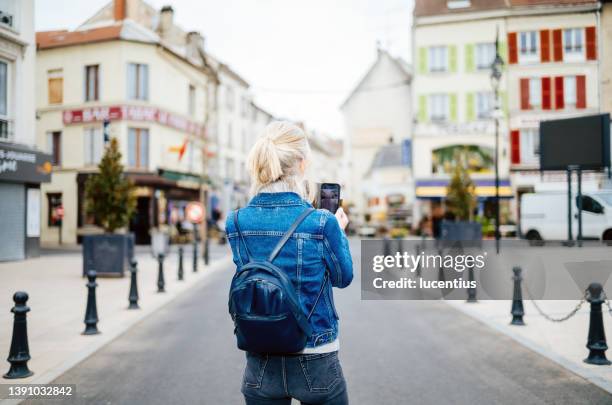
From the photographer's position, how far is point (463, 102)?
1266 inches

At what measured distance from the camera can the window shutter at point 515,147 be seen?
100 ft

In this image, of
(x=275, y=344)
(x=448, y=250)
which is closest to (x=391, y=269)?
(x=448, y=250)

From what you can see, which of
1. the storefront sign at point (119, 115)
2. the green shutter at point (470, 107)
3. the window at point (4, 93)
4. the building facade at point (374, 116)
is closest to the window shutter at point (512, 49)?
the green shutter at point (470, 107)

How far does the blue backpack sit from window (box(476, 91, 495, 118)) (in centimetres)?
3197

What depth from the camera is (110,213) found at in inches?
520

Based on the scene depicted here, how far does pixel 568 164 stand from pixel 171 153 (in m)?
24.9

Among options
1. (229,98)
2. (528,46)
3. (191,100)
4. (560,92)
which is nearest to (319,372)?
(560,92)

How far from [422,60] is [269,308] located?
32584 mm

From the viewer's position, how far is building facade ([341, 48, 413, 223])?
4634 centimetres

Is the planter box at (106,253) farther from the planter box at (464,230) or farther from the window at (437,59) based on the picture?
the window at (437,59)

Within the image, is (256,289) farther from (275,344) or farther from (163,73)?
(163,73)

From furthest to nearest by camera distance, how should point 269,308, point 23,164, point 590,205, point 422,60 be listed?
point 422,60 → point 23,164 → point 590,205 → point 269,308

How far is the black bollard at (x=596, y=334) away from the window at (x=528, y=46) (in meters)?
15.0

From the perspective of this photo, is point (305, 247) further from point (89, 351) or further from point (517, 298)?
point (517, 298)
